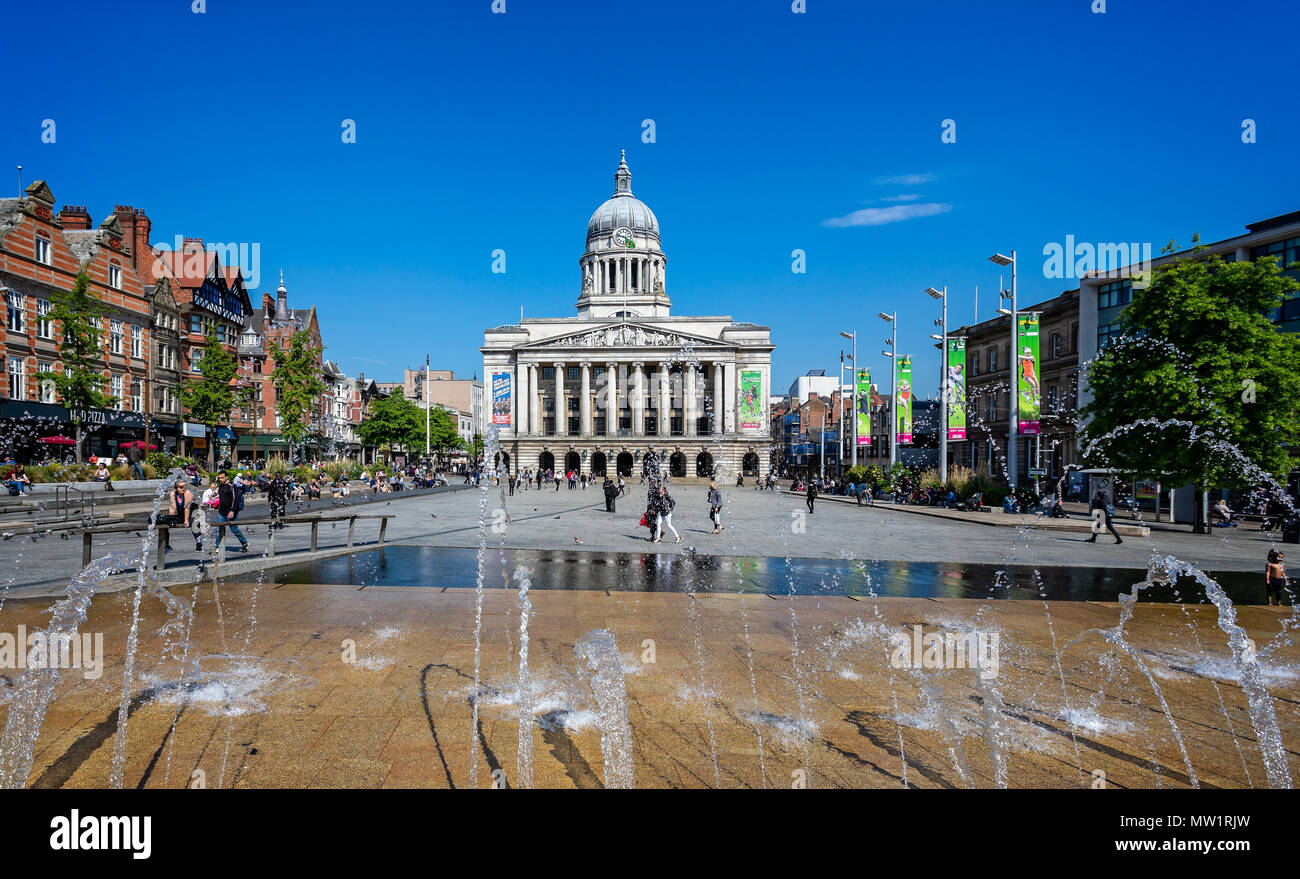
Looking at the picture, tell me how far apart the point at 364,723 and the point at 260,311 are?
7866 cm

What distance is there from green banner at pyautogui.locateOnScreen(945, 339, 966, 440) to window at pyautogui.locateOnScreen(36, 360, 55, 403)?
159 feet

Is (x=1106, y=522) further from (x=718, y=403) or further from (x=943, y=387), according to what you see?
(x=718, y=403)

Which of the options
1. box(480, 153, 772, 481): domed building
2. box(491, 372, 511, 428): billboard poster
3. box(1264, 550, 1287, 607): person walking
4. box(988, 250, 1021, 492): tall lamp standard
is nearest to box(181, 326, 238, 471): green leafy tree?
box(491, 372, 511, 428): billboard poster

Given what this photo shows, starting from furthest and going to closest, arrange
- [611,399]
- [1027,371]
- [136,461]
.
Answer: [611,399]
[136,461]
[1027,371]

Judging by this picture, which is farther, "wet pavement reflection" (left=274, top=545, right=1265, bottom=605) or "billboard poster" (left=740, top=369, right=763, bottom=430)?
"billboard poster" (left=740, top=369, right=763, bottom=430)

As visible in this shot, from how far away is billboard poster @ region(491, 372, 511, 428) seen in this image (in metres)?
83.6

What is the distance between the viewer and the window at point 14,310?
37062mm

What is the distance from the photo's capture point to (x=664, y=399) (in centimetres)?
9506

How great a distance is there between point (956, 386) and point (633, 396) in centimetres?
6550

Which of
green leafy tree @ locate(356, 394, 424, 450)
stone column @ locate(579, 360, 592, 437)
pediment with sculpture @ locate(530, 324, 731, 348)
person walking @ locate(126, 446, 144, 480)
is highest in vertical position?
pediment with sculpture @ locate(530, 324, 731, 348)

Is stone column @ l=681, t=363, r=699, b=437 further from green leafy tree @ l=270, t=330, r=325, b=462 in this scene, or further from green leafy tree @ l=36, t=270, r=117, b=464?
green leafy tree @ l=36, t=270, r=117, b=464

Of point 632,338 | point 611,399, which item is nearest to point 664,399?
point 611,399
